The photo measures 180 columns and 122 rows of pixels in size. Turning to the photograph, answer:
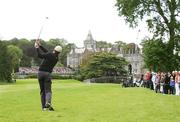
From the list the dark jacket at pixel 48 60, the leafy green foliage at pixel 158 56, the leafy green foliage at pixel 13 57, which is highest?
the leafy green foliage at pixel 13 57

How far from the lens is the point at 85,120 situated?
1476 cm

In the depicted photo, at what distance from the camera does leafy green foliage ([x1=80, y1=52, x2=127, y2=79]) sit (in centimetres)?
10219

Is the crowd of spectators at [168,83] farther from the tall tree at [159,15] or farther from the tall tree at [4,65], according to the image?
the tall tree at [4,65]

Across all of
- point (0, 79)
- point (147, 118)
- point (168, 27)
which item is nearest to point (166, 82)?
point (168, 27)

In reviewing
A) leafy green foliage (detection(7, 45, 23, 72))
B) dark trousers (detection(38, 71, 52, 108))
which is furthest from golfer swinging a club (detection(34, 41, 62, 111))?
leafy green foliage (detection(7, 45, 23, 72))

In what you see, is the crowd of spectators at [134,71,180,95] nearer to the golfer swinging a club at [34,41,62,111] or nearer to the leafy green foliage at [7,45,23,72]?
the golfer swinging a club at [34,41,62,111]

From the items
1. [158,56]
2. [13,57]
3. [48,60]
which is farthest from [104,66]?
[48,60]

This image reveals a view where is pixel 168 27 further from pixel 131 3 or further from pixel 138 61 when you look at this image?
pixel 138 61

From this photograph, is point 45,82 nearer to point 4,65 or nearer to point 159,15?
point 159,15

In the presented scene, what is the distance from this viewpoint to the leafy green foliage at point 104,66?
10219cm

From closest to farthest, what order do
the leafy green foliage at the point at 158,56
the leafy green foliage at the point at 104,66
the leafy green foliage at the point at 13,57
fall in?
1. the leafy green foliage at the point at 158,56
2. the leafy green foliage at the point at 104,66
3. the leafy green foliage at the point at 13,57

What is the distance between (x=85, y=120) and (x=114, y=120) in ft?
2.85

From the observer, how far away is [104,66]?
10219 centimetres

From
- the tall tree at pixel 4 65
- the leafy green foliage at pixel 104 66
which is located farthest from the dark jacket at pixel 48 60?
the leafy green foliage at pixel 104 66
